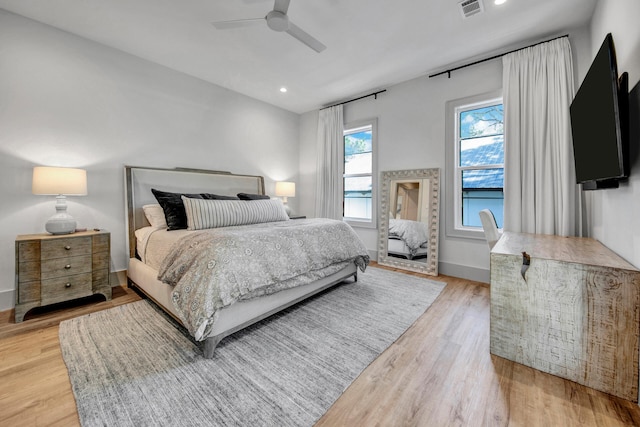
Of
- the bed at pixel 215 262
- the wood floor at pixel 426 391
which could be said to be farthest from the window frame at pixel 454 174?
the wood floor at pixel 426 391

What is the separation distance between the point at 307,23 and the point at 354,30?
1.60 ft

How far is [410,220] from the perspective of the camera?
12.3 feet

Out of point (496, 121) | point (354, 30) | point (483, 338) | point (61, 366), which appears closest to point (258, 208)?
point (61, 366)

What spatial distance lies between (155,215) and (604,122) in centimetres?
400

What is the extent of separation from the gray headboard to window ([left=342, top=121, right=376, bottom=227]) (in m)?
1.82

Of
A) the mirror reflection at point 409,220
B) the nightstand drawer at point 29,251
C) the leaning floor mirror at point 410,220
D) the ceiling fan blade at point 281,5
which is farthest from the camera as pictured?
the mirror reflection at point 409,220

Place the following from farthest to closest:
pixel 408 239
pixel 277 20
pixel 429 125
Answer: pixel 408 239
pixel 429 125
pixel 277 20

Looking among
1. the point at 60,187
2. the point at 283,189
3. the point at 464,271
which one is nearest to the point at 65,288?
the point at 60,187

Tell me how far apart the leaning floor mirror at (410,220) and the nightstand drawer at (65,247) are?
3.62 metres

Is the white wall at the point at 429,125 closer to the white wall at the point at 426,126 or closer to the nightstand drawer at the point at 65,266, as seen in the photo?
the white wall at the point at 426,126

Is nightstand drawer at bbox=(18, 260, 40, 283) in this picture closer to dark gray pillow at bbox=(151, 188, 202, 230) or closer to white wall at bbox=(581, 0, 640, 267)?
dark gray pillow at bbox=(151, 188, 202, 230)

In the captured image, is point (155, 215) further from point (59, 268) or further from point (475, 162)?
point (475, 162)

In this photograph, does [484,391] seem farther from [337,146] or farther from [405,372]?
[337,146]

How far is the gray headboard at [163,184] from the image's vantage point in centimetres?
298
